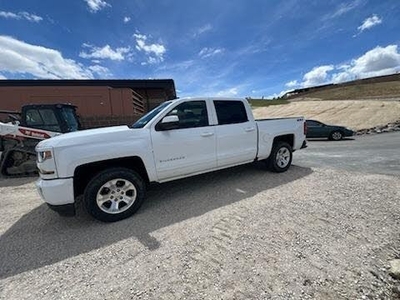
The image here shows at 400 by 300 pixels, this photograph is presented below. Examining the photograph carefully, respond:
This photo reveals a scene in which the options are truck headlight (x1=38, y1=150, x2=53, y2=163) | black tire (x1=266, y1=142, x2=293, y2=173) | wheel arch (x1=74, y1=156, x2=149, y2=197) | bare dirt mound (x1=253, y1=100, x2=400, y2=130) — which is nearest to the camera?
truck headlight (x1=38, y1=150, x2=53, y2=163)

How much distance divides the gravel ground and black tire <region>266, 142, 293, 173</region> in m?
1.09

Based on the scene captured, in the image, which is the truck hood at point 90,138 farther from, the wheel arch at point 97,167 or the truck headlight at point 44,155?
the wheel arch at point 97,167

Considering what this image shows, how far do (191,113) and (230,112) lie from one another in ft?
3.18

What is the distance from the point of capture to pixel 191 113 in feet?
15.6

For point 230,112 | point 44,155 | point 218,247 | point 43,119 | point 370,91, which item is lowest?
point 218,247

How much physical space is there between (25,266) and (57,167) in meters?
1.28

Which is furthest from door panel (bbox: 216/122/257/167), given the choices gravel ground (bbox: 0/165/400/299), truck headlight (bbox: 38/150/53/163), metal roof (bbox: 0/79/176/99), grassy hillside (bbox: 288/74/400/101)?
grassy hillside (bbox: 288/74/400/101)

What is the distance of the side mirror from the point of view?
4.16 meters

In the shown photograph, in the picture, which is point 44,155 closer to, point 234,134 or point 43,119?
point 234,134

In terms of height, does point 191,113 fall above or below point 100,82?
below

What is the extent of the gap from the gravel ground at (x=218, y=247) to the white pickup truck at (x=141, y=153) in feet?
1.58

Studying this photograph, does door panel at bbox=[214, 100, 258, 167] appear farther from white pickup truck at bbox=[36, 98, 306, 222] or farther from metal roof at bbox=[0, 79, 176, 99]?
metal roof at bbox=[0, 79, 176, 99]

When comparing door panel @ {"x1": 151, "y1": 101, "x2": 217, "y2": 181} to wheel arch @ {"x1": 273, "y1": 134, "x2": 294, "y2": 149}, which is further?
wheel arch @ {"x1": 273, "y1": 134, "x2": 294, "y2": 149}

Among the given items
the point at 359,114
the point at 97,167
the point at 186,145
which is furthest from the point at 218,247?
the point at 359,114
